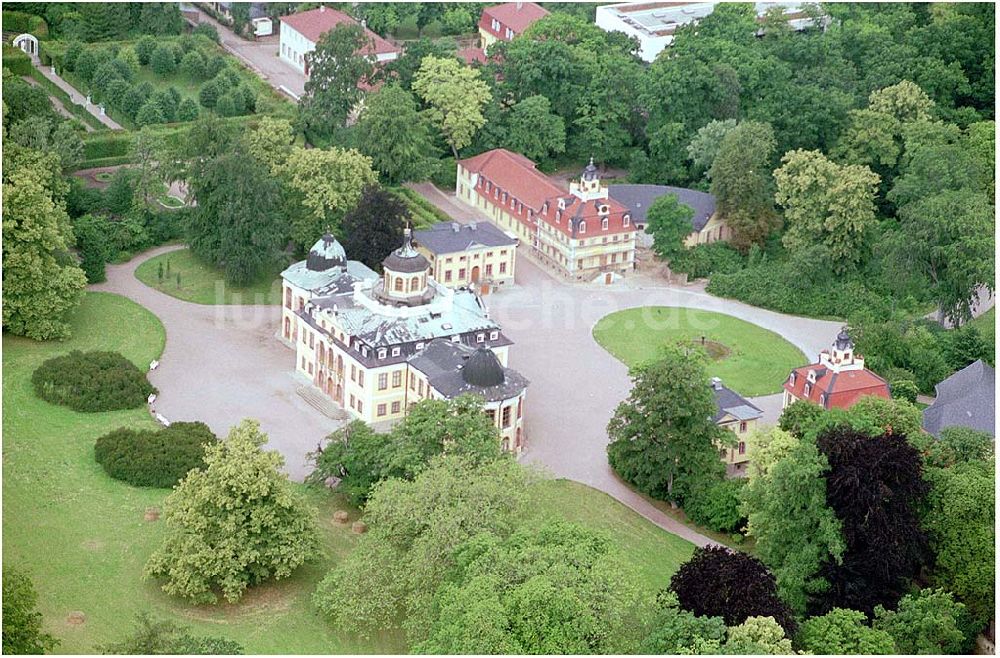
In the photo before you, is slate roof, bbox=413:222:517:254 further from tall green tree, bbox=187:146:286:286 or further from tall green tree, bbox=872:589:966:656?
tall green tree, bbox=872:589:966:656

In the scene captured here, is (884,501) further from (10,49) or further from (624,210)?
(10,49)

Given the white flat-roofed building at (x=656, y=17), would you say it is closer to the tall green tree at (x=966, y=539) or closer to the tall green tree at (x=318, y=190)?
the tall green tree at (x=318, y=190)

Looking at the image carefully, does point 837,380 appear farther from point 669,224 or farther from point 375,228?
point 375,228

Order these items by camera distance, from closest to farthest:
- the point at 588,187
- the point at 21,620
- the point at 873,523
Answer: the point at 21,620 < the point at 873,523 < the point at 588,187

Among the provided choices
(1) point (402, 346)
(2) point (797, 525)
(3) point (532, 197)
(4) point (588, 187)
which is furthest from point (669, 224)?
(2) point (797, 525)

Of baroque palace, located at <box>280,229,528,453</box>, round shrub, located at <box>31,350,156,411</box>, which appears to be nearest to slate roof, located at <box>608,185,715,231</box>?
baroque palace, located at <box>280,229,528,453</box>

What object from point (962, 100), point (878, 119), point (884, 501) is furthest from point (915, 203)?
point (884, 501)

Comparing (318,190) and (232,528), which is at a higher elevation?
(318,190)
